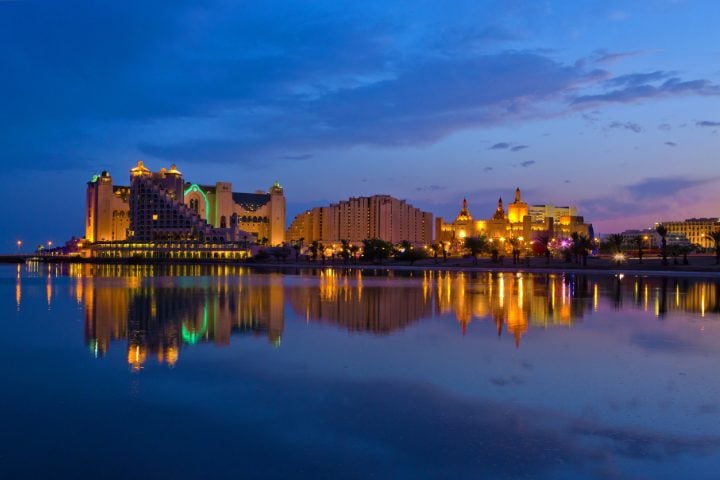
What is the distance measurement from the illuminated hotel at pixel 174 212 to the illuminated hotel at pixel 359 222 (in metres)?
11.1

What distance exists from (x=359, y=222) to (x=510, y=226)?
1474 inches

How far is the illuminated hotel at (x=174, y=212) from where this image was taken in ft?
437

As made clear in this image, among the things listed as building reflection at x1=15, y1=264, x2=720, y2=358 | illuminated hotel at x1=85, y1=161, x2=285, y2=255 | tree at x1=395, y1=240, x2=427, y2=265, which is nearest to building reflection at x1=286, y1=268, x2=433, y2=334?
building reflection at x1=15, y1=264, x2=720, y2=358

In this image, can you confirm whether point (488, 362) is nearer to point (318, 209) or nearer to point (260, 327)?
point (260, 327)

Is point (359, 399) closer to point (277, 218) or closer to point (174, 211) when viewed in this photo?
point (174, 211)

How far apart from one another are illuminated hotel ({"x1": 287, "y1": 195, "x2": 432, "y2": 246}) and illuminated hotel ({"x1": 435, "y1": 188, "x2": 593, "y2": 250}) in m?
10.8

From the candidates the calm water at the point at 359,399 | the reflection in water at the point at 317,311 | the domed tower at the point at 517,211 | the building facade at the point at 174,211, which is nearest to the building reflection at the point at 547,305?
the reflection in water at the point at 317,311

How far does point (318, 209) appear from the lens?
6526 inches

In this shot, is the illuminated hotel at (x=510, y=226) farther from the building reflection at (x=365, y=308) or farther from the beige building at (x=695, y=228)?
the building reflection at (x=365, y=308)

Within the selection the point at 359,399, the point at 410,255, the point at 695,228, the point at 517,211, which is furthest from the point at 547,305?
the point at 695,228

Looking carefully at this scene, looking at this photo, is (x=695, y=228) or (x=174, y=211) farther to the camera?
(x=695, y=228)

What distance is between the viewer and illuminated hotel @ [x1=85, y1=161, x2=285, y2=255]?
437 feet

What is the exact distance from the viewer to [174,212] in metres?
135

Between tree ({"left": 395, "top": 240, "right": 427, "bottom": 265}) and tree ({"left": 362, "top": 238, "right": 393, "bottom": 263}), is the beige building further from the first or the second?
tree ({"left": 362, "top": 238, "right": 393, "bottom": 263})
